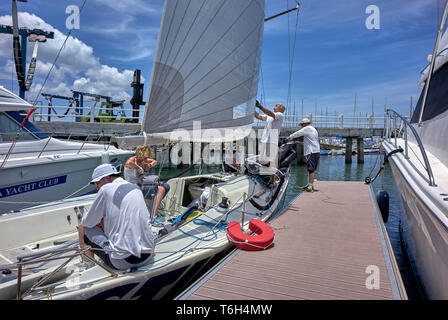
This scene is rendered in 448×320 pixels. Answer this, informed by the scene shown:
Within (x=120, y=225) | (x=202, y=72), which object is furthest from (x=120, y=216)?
(x=202, y=72)

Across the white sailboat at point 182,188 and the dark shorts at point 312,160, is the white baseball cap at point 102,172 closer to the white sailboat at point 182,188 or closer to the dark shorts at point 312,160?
the white sailboat at point 182,188

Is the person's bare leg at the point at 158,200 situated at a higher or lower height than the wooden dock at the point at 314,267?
higher

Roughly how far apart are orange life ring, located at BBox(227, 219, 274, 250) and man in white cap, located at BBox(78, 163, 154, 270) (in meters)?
1.12

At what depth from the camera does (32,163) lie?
20.2 ft

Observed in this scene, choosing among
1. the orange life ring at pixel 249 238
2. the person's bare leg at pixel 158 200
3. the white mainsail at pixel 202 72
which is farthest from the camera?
the person's bare leg at pixel 158 200

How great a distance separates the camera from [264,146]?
572 cm

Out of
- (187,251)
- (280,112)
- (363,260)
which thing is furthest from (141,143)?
(280,112)

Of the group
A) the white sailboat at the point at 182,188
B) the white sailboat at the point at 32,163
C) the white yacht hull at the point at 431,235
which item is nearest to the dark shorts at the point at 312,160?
the white sailboat at the point at 182,188

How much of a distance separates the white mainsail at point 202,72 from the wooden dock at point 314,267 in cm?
178

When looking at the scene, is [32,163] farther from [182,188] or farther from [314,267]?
[314,267]

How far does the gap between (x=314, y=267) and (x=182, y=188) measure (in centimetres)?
301

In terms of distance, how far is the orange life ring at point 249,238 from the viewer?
3.36m
